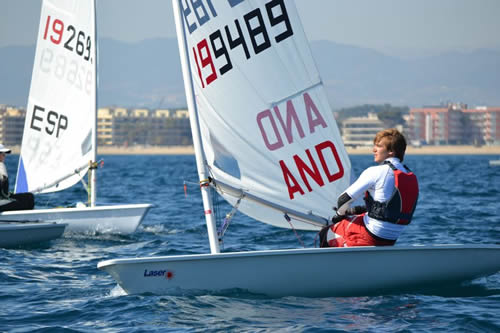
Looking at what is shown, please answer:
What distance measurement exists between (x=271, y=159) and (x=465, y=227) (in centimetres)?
615

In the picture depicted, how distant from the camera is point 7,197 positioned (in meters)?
10.7

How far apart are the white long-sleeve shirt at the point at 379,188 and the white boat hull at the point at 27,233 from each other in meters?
4.93

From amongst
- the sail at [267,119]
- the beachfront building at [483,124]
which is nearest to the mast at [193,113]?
the sail at [267,119]

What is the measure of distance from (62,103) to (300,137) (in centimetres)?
632

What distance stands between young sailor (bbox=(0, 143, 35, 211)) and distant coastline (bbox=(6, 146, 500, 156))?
4747 inches

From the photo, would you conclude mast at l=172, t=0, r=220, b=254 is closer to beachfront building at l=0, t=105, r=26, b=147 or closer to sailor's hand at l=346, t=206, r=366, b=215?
sailor's hand at l=346, t=206, r=366, b=215

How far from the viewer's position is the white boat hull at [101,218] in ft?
35.5

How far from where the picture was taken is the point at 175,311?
5.95 meters

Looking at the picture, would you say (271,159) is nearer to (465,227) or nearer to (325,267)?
(325,267)

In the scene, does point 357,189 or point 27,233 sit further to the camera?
point 27,233

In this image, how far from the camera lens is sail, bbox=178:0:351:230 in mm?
6637

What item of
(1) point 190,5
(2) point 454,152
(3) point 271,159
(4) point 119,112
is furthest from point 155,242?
(4) point 119,112

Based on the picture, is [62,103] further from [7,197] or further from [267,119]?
[267,119]

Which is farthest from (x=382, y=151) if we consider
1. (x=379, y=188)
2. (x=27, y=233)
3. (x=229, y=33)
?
Answer: (x=27, y=233)
